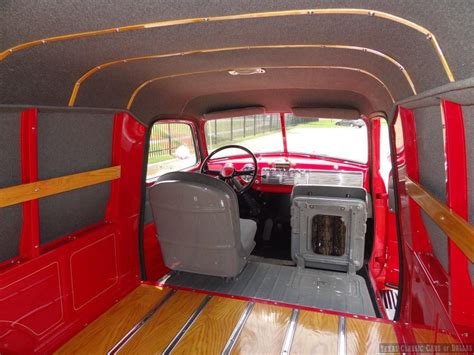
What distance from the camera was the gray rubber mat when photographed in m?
2.90

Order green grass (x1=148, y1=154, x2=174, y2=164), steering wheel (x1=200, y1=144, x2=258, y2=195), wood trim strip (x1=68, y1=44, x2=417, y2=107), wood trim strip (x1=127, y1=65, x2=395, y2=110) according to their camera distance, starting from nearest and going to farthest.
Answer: wood trim strip (x1=68, y1=44, x2=417, y2=107), wood trim strip (x1=127, y1=65, x2=395, y2=110), green grass (x1=148, y1=154, x2=174, y2=164), steering wheel (x1=200, y1=144, x2=258, y2=195)

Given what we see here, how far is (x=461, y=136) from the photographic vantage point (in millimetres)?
1193

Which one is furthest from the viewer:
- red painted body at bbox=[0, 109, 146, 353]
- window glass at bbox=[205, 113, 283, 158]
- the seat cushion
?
window glass at bbox=[205, 113, 283, 158]

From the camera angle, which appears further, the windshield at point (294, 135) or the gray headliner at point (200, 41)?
the windshield at point (294, 135)

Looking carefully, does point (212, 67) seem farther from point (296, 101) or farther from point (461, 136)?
point (296, 101)

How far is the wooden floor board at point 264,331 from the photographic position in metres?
2.12

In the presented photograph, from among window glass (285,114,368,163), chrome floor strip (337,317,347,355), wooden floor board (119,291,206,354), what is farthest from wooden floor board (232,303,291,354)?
window glass (285,114,368,163)

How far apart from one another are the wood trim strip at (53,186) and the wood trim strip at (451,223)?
82.5 inches

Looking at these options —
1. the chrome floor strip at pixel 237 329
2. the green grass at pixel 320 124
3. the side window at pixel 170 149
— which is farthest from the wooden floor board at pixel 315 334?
the green grass at pixel 320 124

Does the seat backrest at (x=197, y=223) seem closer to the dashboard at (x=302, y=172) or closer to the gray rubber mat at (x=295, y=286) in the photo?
the gray rubber mat at (x=295, y=286)

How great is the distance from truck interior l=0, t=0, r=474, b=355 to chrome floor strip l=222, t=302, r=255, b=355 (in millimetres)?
14

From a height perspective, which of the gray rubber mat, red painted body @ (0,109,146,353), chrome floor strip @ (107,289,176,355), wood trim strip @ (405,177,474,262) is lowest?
the gray rubber mat

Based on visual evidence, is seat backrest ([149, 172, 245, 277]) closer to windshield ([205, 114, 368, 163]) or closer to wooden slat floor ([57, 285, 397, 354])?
wooden slat floor ([57, 285, 397, 354])

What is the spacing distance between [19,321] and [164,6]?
1.92 m
